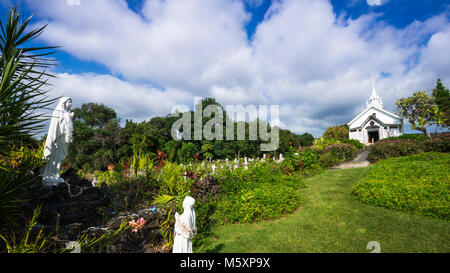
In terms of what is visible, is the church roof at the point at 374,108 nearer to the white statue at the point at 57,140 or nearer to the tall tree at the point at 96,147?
the tall tree at the point at 96,147

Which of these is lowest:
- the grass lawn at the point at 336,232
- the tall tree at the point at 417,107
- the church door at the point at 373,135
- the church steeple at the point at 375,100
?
the grass lawn at the point at 336,232

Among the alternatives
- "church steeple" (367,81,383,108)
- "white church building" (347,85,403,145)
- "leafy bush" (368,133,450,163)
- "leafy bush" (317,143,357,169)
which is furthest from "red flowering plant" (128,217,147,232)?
"church steeple" (367,81,383,108)

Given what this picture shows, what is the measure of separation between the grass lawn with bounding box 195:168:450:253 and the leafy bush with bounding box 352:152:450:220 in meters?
0.26

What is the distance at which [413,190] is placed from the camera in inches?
222

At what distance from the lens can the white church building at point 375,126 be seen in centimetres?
2400

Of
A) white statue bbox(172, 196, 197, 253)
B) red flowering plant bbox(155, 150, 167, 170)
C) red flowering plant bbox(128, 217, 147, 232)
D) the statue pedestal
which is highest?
red flowering plant bbox(155, 150, 167, 170)

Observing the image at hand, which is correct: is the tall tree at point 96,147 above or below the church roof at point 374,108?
below

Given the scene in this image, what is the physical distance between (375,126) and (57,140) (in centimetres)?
3052

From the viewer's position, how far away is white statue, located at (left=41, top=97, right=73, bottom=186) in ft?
16.9

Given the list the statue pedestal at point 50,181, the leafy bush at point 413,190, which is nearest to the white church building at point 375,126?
the leafy bush at point 413,190

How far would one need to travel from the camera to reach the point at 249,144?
24.0 meters

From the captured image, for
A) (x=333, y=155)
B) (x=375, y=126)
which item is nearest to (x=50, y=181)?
(x=333, y=155)

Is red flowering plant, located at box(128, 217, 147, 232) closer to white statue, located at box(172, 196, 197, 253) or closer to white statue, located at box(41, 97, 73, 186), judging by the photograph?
white statue, located at box(172, 196, 197, 253)

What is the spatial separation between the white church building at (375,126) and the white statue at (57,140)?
2974 centimetres
